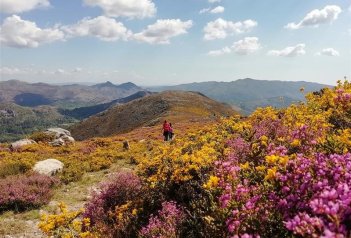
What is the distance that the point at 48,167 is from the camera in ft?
60.2

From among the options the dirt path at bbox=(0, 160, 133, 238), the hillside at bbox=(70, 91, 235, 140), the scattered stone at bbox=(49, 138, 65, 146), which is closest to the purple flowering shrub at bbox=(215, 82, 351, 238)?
the dirt path at bbox=(0, 160, 133, 238)

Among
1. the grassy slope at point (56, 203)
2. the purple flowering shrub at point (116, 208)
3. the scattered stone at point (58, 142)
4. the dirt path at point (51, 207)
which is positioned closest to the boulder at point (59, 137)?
the scattered stone at point (58, 142)

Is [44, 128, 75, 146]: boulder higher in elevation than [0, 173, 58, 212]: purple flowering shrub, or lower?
lower

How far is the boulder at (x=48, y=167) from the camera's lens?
17.7 meters

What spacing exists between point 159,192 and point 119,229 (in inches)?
51.4

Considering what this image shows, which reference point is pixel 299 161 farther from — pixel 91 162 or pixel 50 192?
pixel 91 162

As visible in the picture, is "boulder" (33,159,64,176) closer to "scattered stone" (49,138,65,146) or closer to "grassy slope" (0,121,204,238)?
"grassy slope" (0,121,204,238)

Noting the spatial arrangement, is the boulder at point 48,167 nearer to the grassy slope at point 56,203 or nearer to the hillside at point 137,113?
the grassy slope at point 56,203

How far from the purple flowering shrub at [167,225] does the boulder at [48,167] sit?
464 inches

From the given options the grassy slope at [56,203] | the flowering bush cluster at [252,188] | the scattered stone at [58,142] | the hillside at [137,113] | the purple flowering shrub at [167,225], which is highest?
the flowering bush cluster at [252,188]

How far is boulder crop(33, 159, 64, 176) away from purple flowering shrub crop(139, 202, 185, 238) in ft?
38.7

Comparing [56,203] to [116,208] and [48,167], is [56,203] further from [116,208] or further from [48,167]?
[116,208]

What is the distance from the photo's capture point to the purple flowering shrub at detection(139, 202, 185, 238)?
21.1 feet

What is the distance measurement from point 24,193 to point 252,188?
10146 mm
